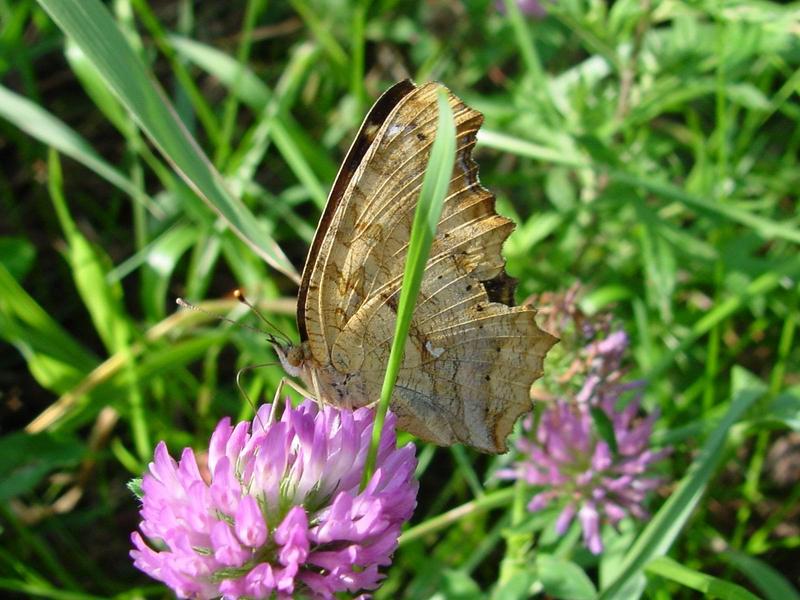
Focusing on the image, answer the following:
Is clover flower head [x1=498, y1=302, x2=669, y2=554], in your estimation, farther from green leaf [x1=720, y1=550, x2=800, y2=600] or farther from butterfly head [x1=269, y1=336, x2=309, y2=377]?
butterfly head [x1=269, y1=336, x2=309, y2=377]

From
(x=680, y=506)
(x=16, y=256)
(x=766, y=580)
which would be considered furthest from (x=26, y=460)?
(x=766, y=580)

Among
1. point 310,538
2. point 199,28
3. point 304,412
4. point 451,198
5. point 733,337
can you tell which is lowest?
point 733,337

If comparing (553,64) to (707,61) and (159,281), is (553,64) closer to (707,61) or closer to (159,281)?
(707,61)

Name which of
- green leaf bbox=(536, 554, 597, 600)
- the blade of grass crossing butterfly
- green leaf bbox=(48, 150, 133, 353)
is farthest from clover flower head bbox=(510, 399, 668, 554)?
green leaf bbox=(48, 150, 133, 353)

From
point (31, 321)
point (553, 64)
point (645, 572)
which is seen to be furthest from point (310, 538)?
point (553, 64)

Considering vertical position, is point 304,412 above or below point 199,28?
below

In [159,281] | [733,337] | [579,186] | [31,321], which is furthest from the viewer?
[579,186]

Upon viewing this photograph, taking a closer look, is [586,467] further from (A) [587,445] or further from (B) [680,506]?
(B) [680,506]
